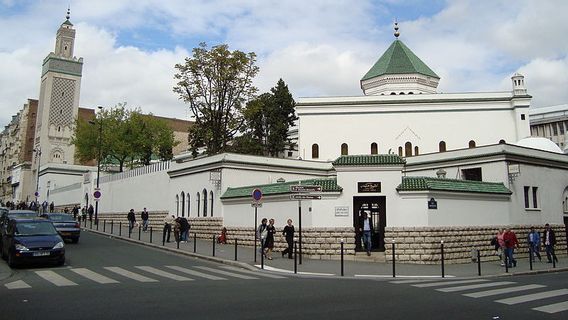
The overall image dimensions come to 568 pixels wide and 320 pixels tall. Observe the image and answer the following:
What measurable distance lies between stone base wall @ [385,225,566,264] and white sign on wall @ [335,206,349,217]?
1.99 meters

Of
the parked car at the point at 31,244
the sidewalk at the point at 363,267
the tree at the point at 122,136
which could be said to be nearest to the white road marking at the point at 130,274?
the parked car at the point at 31,244

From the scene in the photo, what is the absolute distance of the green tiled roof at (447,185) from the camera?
21.4 metres

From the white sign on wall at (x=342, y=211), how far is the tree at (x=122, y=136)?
142ft

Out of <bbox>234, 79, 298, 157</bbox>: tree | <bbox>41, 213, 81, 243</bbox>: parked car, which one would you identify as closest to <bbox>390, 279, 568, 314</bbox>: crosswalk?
<bbox>41, 213, 81, 243</bbox>: parked car

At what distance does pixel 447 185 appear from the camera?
22.4 metres

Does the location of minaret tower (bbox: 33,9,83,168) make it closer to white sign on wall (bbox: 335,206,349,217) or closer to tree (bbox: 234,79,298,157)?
tree (bbox: 234,79,298,157)

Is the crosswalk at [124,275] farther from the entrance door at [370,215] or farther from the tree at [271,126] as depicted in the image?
the tree at [271,126]

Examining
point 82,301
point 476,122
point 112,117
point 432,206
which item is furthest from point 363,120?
point 82,301

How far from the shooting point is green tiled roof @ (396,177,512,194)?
70.3 ft

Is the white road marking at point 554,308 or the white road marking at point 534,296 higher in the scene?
the white road marking at point 534,296

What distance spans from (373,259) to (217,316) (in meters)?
13.6

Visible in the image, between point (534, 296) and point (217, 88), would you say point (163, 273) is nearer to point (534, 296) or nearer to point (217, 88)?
point (534, 296)

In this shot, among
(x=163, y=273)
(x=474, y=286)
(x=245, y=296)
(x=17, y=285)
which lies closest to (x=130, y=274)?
(x=163, y=273)

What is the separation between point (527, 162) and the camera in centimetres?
2733
